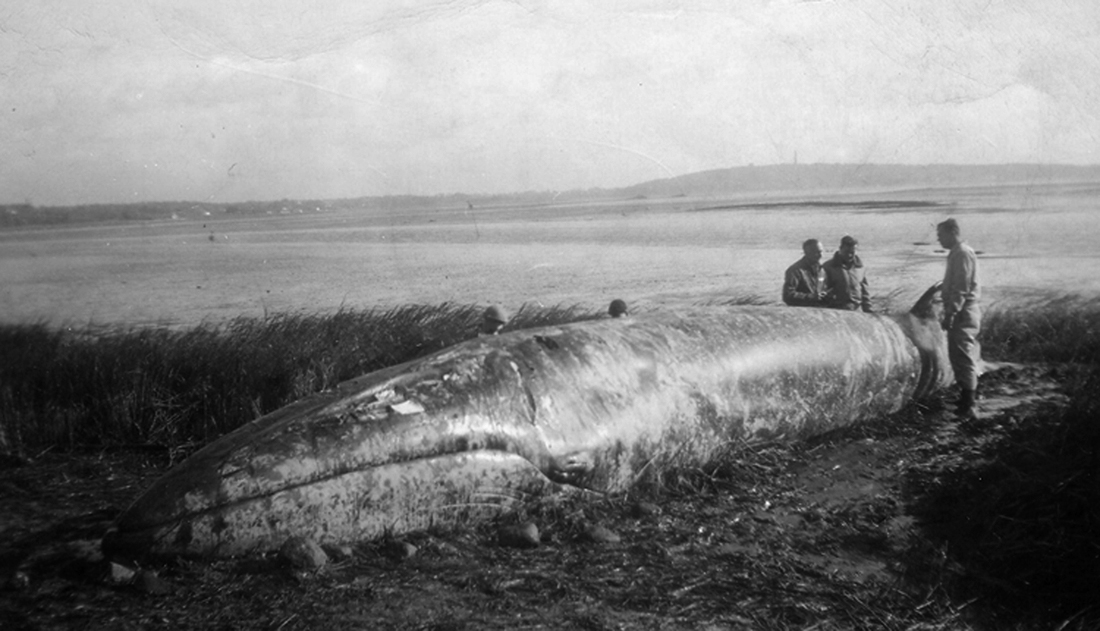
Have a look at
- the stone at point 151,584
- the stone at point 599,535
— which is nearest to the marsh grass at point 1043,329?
the stone at point 599,535

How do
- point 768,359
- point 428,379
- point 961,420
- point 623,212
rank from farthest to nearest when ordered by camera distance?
point 623,212, point 961,420, point 768,359, point 428,379

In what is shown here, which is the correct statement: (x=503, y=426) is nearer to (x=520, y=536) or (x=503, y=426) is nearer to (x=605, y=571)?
(x=520, y=536)

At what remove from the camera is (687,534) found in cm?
358

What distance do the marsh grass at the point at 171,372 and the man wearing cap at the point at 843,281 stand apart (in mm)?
3335

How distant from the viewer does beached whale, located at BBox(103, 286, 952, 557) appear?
297cm

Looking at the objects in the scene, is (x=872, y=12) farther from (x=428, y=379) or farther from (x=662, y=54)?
(x=428, y=379)

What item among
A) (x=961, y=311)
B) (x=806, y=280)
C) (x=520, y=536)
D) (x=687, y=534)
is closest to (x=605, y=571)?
(x=520, y=536)

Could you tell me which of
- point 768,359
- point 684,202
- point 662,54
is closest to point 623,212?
point 684,202

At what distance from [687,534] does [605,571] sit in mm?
591

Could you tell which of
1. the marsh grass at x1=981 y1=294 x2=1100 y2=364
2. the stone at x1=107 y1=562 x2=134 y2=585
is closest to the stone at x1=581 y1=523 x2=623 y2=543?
the stone at x1=107 y1=562 x2=134 y2=585

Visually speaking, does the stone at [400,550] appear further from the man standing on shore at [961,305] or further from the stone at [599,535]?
the man standing on shore at [961,305]

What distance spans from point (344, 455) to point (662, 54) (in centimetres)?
482

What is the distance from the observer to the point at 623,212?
27.7ft

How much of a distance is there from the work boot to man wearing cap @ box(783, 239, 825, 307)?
161 cm
